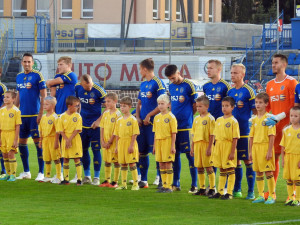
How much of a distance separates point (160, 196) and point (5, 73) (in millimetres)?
25456

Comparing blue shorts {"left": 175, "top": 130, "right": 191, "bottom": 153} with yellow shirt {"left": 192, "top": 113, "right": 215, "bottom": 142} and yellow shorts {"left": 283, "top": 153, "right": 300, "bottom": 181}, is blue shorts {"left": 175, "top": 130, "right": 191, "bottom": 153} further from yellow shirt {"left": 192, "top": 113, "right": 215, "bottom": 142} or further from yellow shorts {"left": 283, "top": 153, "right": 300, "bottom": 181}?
yellow shorts {"left": 283, "top": 153, "right": 300, "bottom": 181}

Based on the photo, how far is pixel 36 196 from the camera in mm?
11867

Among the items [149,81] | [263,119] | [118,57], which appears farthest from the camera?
[118,57]

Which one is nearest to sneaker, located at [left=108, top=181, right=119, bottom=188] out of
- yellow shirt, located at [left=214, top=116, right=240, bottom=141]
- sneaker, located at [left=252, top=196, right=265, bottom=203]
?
yellow shirt, located at [left=214, top=116, right=240, bottom=141]

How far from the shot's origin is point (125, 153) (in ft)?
41.8

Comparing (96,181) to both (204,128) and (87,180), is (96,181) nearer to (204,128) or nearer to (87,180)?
(87,180)

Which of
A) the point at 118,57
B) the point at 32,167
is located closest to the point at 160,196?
the point at 32,167

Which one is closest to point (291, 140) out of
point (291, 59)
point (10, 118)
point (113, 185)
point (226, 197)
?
point (226, 197)

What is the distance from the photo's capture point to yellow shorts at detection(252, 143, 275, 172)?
11203 millimetres

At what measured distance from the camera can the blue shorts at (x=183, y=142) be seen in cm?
1259

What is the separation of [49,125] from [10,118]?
0.79 m

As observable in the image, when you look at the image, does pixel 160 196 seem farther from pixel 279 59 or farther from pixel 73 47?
pixel 73 47

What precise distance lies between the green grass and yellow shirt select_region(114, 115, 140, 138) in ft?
3.13

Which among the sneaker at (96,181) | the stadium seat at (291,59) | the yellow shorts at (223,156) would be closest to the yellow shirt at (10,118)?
the sneaker at (96,181)
